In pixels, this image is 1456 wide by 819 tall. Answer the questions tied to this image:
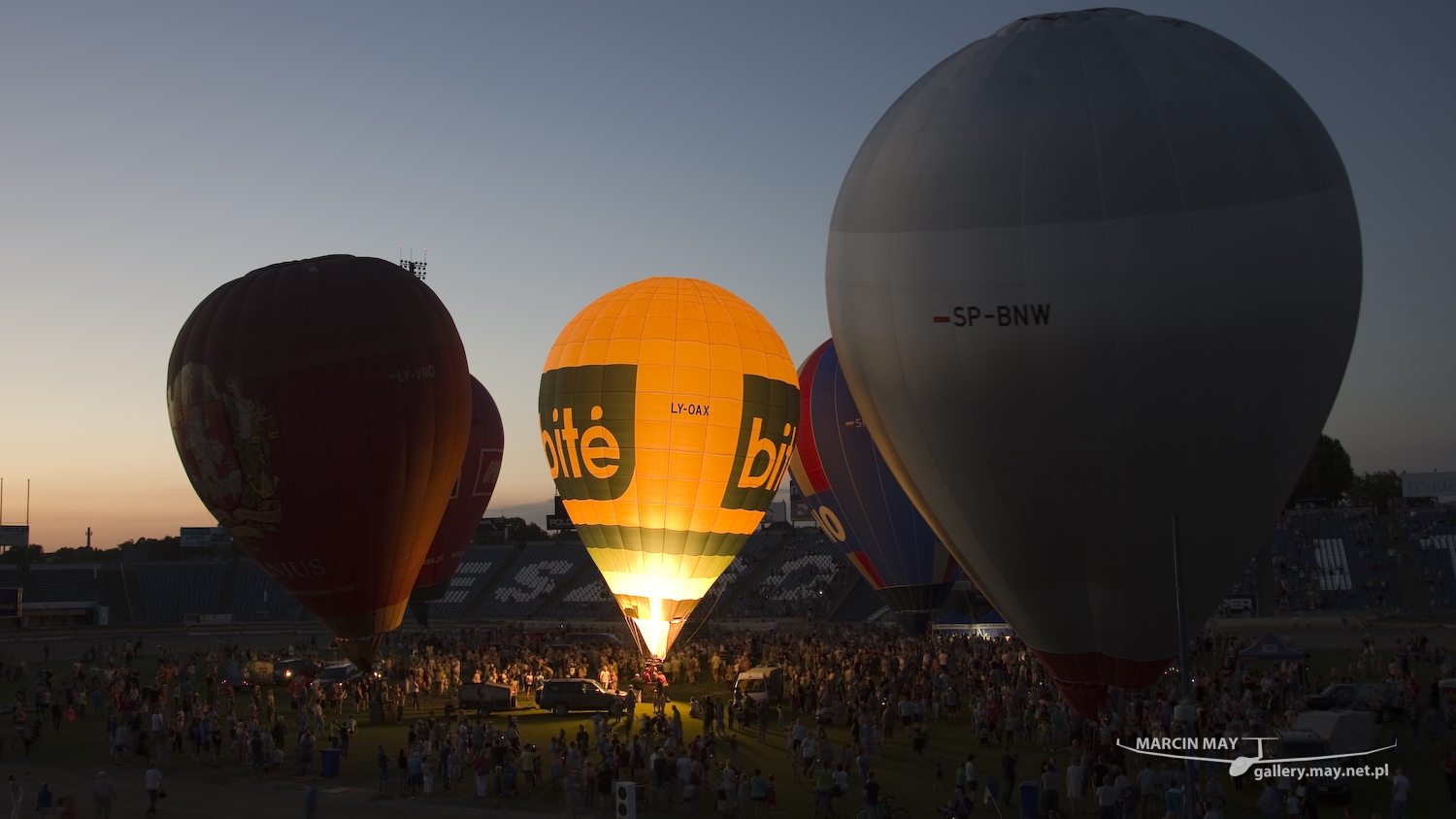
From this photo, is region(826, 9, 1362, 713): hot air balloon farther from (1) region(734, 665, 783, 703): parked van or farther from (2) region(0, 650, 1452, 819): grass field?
(1) region(734, 665, 783, 703): parked van

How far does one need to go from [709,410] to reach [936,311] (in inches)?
475

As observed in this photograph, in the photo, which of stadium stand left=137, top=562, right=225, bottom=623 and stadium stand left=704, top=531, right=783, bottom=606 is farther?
stadium stand left=137, top=562, right=225, bottom=623

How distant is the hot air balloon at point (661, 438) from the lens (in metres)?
27.5

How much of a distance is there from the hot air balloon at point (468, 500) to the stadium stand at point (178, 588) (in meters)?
35.8

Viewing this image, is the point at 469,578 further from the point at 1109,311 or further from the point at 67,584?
the point at 1109,311

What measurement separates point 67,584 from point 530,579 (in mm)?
27361

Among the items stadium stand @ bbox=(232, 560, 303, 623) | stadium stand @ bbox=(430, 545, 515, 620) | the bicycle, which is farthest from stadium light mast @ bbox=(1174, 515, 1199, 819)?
stadium stand @ bbox=(232, 560, 303, 623)

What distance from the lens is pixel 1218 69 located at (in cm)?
1614

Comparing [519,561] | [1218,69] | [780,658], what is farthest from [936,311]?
[519,561]

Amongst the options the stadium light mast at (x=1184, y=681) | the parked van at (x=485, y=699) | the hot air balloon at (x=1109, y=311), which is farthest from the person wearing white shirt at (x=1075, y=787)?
the parked van at (x=485, y=699)

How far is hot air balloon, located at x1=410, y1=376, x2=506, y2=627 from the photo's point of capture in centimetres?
3772

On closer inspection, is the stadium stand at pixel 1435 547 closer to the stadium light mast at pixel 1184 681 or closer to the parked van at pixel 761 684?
the parked van at pixel 761 684

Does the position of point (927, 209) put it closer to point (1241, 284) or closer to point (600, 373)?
point (1241, 284)

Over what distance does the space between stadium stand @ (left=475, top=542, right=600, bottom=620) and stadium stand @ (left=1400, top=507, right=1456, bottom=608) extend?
43039 millimetres
